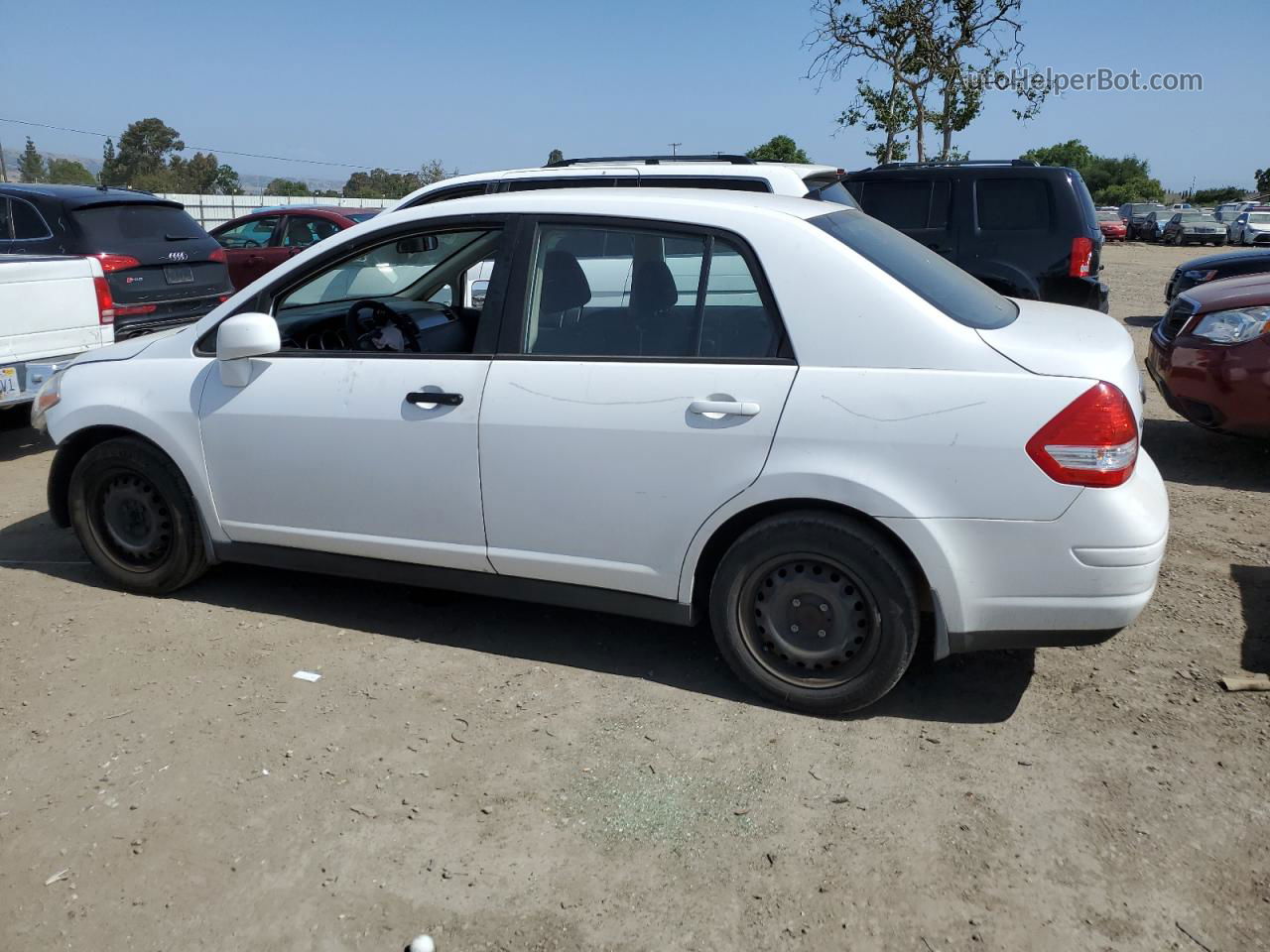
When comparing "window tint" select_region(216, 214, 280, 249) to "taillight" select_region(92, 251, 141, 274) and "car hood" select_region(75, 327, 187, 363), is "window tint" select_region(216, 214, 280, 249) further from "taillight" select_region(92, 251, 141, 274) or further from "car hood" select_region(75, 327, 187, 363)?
"car hood" select_region(75, 327, 187, 363)

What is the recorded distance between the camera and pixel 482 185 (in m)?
6.81

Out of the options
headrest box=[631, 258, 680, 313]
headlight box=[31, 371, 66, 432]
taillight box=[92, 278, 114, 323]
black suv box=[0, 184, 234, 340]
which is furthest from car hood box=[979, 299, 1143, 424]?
black suv box=[0, 184, 234, 340]

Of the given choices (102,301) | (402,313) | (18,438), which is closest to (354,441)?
(402,313)

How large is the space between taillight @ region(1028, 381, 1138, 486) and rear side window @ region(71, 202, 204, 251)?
827cm

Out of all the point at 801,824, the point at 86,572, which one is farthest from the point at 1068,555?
the point at 86,572

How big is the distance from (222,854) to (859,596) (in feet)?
6.83

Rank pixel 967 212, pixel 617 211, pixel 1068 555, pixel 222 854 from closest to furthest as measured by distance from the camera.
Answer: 1. pixel 222 854
2. pixel 1068 555
3. pixel 617 211
4. pixel 967 212

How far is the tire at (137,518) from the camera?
455cm

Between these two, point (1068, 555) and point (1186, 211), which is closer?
point (1068, 555)

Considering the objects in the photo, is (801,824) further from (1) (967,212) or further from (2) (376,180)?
(2) (376,180)

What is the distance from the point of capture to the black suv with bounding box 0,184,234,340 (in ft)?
28.7

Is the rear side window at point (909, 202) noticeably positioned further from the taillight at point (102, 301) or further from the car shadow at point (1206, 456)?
the taillight at point (102, 301)

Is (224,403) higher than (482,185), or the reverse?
(482,185)

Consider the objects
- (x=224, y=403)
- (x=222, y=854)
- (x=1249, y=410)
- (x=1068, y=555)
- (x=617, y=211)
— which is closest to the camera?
(x=222, y=854)
